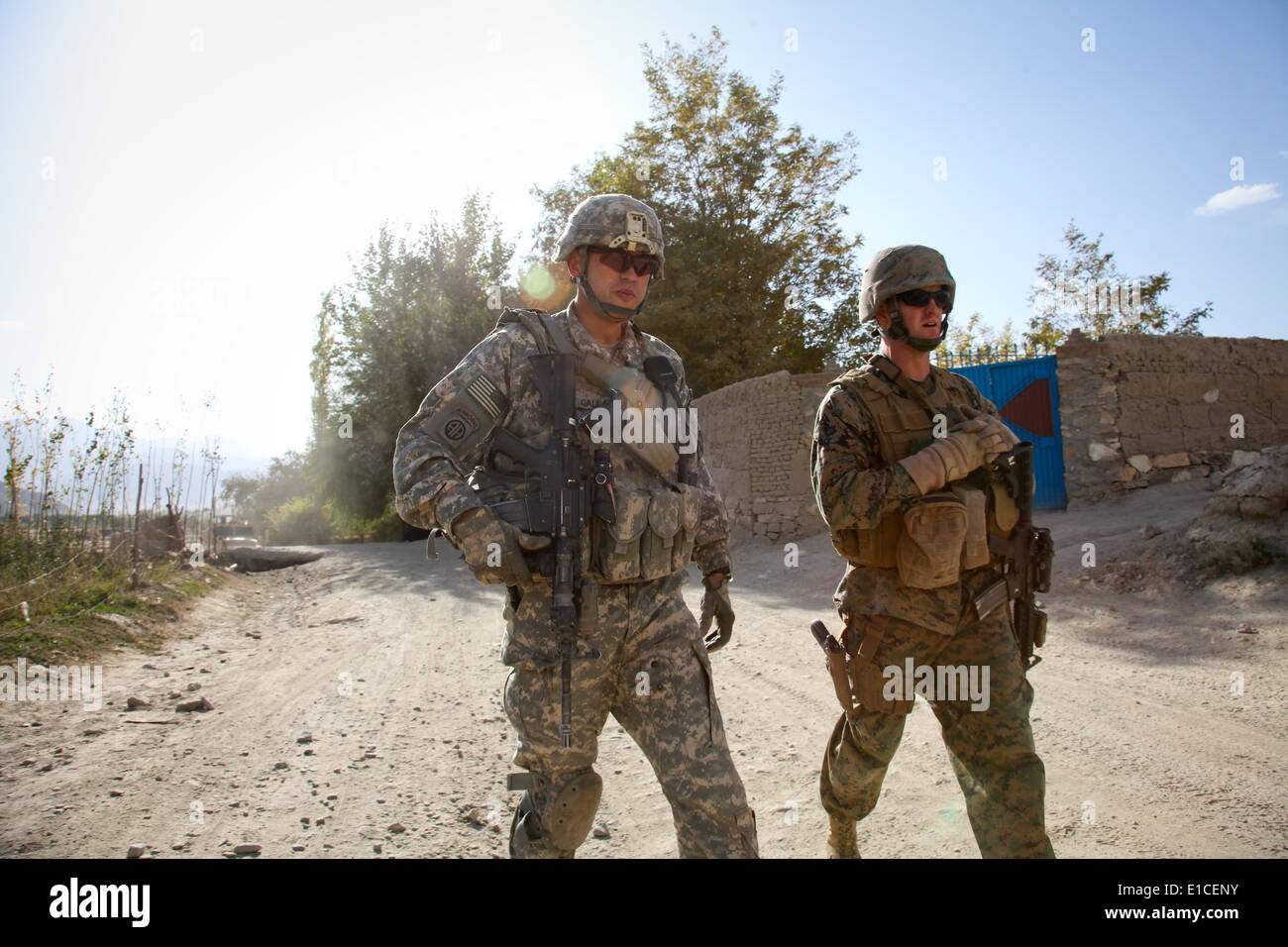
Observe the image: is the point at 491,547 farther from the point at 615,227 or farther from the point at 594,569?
the point at 615,227

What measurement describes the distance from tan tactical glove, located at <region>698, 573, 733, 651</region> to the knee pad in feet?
1.90

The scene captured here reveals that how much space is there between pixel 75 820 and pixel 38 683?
258 centimetres

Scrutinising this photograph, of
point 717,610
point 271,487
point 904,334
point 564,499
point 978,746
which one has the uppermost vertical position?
→ point 271,487

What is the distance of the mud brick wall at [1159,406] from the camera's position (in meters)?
10.0

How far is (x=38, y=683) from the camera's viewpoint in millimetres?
5062

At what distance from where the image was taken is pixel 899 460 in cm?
246

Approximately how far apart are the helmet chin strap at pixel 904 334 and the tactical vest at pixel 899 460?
0.08m

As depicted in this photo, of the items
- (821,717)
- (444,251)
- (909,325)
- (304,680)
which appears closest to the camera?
(909,325)

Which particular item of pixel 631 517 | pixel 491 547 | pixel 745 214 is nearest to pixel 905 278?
pixel 631 517

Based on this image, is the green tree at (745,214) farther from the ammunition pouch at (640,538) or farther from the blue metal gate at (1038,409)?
the ammunition pouch at (640,538)

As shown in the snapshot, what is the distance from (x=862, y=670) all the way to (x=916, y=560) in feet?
1.27

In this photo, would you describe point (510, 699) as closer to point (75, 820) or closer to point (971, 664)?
point (971, 664)

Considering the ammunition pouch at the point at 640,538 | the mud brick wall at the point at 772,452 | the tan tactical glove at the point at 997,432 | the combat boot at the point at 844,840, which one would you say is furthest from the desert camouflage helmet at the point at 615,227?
the mud brick wall at the point at 772,452

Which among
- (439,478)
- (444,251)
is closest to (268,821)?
(439,478)
